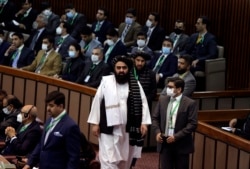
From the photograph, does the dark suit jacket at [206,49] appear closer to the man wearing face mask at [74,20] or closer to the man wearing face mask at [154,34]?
the man wearing face mask at [154,34]

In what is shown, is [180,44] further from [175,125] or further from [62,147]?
[62,147]

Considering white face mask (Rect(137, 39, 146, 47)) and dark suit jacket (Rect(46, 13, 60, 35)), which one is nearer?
white face mask (Rect(137, 39, 146, 47))

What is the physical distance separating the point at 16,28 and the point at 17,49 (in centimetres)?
187

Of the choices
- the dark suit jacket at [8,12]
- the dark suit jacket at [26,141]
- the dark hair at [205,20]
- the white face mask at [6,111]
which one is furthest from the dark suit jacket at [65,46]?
the dark suit jacket at [26,141]

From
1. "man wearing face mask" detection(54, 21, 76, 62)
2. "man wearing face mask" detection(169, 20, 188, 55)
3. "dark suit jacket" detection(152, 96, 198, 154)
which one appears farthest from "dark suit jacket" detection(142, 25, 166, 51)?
"dark suit jacket" detection(152, 96, 198, 154)

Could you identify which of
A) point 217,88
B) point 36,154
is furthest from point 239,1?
point 36,154

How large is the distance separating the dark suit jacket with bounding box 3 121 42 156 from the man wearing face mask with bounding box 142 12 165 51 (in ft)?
12.7

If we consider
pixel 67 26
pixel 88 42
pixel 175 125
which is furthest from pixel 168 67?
pixel 175 125

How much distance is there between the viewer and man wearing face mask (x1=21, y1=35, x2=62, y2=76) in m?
11.9

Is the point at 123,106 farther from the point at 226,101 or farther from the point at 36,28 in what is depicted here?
the point at 36,28

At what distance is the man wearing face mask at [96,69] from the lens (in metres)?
11.1

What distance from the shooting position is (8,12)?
14773 mm

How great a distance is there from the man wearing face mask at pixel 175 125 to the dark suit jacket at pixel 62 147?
1356 mm

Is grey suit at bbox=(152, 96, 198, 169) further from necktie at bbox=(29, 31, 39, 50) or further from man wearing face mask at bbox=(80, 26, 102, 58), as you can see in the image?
necktie at bbox=(29, 31, 39, 50)
